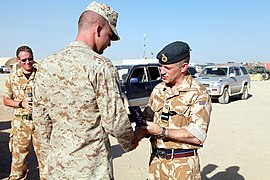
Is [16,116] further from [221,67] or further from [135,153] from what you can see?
[221,67]

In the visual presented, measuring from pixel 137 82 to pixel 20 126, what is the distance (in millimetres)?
6538

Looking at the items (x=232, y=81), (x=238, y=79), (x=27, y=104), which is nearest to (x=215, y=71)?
(x=232, y=81)

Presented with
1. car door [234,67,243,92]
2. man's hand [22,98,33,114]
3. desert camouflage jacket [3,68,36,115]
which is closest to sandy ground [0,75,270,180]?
desert camouflage jacket [3,68,36,115]

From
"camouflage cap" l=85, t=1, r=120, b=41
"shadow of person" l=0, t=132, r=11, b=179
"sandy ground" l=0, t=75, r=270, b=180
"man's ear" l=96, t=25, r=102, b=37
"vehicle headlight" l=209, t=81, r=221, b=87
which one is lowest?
"sandy ground" l=0, t=75, r=270, b=180

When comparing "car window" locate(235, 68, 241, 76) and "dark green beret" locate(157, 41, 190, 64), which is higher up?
"dark green beret" locate(157, 41, 190, 64)

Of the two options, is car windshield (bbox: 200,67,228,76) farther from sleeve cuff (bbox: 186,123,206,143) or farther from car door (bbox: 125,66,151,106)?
sleeve cuff (bbox: 186,123,206,143)

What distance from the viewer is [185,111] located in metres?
2.15

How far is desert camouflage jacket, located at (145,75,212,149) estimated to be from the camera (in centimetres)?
207

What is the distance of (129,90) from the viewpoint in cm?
963

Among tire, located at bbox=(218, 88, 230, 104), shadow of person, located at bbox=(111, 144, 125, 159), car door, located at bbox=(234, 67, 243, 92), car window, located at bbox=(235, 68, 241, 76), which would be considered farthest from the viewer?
car window, located at bbox=(235, 68, 241, 76)

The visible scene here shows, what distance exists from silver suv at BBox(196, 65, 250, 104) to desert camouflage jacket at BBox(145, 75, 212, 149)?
36.3 feet

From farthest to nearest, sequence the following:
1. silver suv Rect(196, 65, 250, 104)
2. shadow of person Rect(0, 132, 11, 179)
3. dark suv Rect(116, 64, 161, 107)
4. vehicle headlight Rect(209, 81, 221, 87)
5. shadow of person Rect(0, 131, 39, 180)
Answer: silver suv Rect(196, 65, 250, 104) → vehicle headlight Rect(209, 81, 221, 87) → dark suv Rect(116, 64, 161, 107) → shadow of person Rect(0, 132, 11, 179) → shadow of person Rect(0, 131, 39, 180)

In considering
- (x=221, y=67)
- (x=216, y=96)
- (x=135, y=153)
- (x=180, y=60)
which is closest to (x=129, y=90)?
(x=135, y=153)

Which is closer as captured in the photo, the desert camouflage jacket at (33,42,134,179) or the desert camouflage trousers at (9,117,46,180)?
the desert camouflage jacket at (33,42,134,179)
